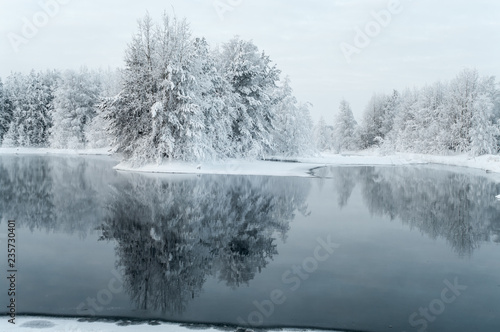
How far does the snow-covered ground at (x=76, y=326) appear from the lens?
7020mm

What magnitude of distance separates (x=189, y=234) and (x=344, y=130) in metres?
99.6

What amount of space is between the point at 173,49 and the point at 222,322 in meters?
36.9

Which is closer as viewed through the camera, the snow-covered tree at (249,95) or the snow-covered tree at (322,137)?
the snow-covered tree at (249,95)

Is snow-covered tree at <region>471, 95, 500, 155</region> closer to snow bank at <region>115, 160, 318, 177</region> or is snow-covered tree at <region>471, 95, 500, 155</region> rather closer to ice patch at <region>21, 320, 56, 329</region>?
snow bank at <region>115, 160, 318, 177</region>

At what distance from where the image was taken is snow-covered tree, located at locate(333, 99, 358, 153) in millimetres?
108500

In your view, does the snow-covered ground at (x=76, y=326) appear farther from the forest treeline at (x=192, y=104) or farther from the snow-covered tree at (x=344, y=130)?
the snow-covered tree at (x=344, y=130)

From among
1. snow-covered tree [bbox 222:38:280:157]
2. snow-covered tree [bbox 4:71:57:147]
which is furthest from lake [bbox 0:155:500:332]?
snow-covered tree [bbox 4:71:57:147]

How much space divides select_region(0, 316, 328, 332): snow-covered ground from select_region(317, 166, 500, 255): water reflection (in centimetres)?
955

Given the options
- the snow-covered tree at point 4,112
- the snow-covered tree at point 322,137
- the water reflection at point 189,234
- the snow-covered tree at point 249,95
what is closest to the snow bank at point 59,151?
the snow-covered tree at point 4,112

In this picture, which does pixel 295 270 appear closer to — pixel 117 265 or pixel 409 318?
pixel 409 318

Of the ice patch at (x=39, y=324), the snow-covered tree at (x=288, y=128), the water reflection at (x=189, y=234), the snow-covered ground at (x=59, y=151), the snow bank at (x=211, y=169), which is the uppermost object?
the snow-covered tree at (x=288, y=128)

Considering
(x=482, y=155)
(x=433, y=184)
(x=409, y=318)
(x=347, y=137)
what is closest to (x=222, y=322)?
(x=409, y=318)

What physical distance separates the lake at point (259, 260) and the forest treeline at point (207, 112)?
17.1 m

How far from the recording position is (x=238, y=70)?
159ft
